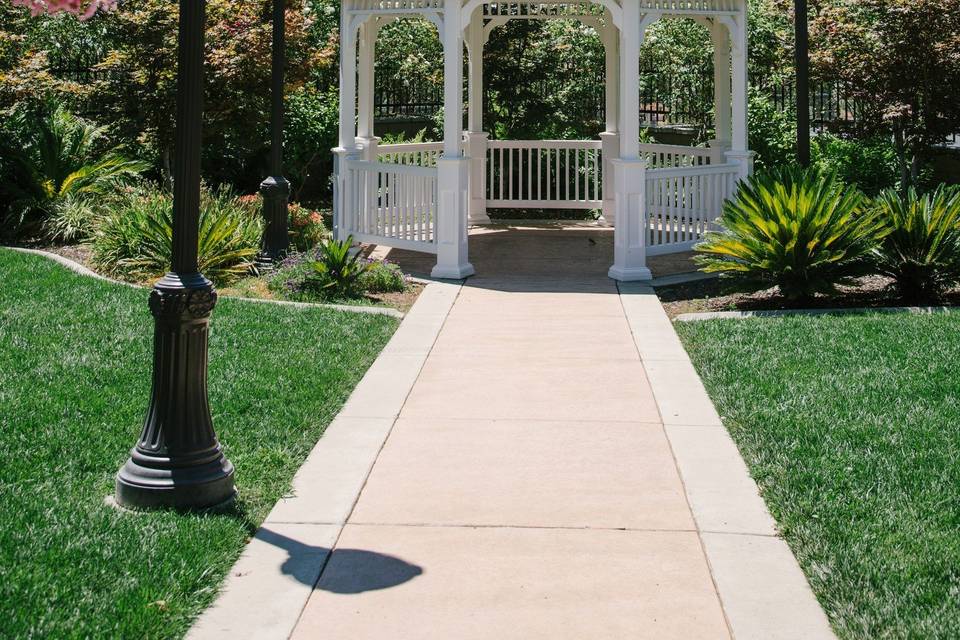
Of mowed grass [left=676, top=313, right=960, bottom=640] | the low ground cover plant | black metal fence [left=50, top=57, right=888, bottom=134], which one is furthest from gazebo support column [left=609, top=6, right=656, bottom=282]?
black metal fence [left=50, top=57, right=888, bottom=134]

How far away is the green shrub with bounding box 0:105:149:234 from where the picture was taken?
49.2 feet

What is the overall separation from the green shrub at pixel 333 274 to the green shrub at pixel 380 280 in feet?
0.91

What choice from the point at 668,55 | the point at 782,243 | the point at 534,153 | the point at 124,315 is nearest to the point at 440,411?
the point at 124,315

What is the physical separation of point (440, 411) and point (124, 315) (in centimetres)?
354

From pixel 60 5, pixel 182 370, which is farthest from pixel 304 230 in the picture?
pixel 60 5

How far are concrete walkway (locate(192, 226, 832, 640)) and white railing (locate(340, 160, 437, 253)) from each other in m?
4.10

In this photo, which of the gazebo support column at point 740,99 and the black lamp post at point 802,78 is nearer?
the black lamp post at point 802,78

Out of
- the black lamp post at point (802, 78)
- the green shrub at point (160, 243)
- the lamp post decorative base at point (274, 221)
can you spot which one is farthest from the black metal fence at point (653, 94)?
the lamp post decorative base at point (274, 221)

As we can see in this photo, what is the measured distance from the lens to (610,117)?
1705cm

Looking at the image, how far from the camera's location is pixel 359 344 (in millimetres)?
9633

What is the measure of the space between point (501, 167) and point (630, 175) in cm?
425

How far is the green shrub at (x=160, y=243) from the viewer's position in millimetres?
12531

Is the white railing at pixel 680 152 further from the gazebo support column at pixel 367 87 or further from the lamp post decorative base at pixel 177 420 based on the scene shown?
the lamp post decorative base at pixel 177 420

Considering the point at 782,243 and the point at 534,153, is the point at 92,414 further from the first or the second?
the point at 534,153
